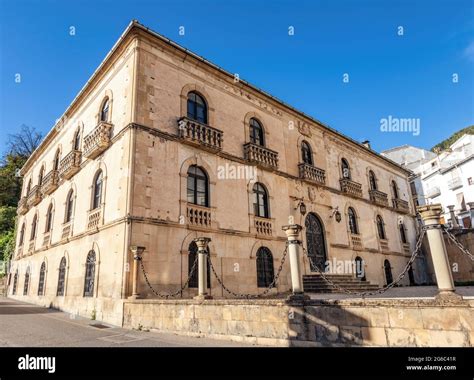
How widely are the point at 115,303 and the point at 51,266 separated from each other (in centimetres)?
799

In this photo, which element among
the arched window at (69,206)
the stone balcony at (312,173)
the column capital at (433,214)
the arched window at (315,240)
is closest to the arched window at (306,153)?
the stone balcony at (312,173)

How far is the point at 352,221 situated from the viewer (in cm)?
2052

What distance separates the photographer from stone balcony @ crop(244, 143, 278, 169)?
49.1 feet

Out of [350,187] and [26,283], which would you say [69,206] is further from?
[350,187]

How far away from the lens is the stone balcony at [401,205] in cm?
2523

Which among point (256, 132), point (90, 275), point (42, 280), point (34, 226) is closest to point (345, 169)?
point (256, 132)

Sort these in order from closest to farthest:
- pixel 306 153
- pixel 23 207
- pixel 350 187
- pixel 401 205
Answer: pixel 306 153 → pixel 350 187 → pixel 23 207 → pixel 401 205

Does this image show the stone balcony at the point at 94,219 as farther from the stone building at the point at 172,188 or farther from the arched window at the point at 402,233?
the arched window at the point at 402,233

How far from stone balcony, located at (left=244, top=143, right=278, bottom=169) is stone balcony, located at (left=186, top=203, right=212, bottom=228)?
3764 millimetres

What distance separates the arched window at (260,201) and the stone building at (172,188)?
69mm

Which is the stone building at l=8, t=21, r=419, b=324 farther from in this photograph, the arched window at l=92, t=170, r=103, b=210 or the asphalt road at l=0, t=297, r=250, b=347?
the asphalt road at l=0, t=297, r=250, b=347

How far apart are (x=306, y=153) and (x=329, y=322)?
14271 millimetres

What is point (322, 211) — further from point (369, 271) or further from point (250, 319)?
point (250, 319)

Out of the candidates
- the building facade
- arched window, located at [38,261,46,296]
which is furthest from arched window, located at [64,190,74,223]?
the building facade
